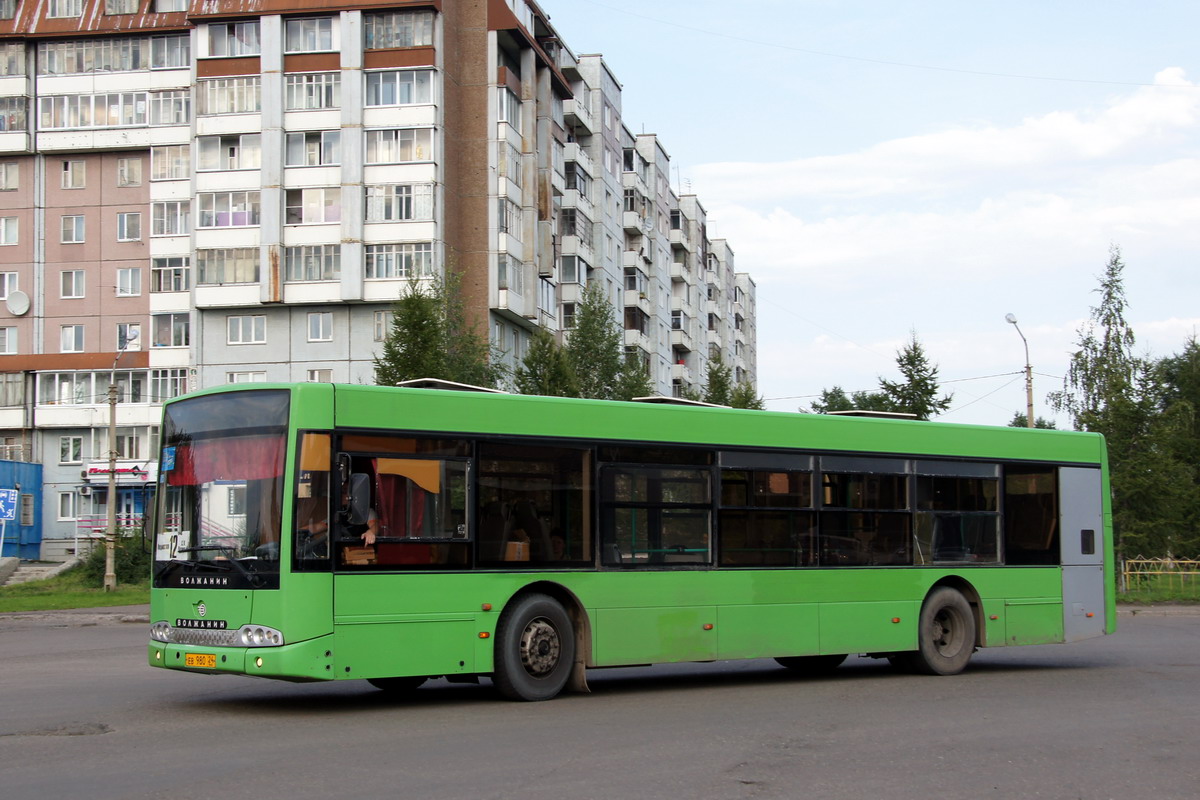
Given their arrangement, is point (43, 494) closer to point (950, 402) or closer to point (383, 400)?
point (950, 402)

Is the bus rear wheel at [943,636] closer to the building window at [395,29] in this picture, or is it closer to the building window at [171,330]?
the building window at [395,29]

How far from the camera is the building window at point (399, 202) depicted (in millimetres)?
56594

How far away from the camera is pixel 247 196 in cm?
5831

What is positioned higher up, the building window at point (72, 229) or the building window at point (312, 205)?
the building window at point (72, 229)

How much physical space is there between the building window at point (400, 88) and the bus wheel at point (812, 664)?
142 ft

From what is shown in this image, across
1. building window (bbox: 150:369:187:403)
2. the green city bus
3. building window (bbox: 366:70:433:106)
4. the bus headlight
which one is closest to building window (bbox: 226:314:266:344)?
building window (bbox: 150:369:187:403)

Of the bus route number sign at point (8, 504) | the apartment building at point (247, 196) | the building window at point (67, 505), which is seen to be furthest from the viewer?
the building window at point (67, 505)

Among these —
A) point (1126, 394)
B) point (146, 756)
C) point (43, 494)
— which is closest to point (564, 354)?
point (1126, 394)

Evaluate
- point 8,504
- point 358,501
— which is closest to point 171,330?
point 8,504

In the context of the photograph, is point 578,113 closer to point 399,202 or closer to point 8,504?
point 399,202

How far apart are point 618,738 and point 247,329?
51389mm

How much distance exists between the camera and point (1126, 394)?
3944 cm

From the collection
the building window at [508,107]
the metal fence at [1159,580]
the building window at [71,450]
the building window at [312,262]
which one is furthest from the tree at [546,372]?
the building window at [71,450]

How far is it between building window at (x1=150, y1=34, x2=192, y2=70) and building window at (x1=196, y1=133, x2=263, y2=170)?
309 inches
